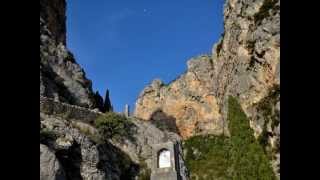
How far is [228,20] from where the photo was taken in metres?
46.2

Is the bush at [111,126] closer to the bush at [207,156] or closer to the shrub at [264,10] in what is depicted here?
the bush at [207,156]

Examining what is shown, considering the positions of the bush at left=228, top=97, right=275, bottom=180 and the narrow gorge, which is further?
the bush at left=228, top=97, right=275, bottom=180

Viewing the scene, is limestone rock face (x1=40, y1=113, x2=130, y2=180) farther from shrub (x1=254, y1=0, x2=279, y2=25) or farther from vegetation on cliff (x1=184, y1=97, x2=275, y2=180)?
shrub (x1=254, y1=0, x2=279, y2=25)

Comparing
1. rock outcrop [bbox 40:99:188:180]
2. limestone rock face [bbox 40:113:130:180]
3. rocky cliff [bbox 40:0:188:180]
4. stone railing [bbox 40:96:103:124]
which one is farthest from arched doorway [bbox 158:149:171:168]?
stone railing [bbox 40:96:103:124]

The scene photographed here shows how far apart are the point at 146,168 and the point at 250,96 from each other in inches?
360

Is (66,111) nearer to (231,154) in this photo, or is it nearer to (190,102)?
(231,154)

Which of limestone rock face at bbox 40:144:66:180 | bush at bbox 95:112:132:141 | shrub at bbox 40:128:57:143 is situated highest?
bush at bbox 95:112:132:141

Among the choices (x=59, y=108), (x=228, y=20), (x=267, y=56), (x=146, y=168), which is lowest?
(x=146, y=168)

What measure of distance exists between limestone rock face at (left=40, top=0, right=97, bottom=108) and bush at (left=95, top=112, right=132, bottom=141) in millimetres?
3524

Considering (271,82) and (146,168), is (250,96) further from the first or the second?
(146,168)

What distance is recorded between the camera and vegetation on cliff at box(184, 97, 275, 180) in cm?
3522

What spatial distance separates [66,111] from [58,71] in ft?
21.3
